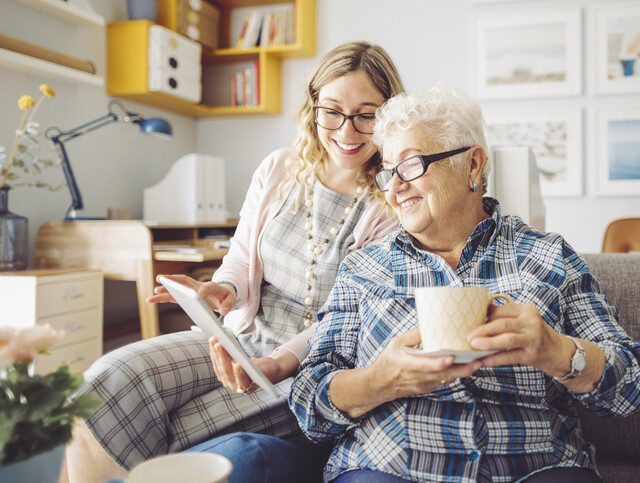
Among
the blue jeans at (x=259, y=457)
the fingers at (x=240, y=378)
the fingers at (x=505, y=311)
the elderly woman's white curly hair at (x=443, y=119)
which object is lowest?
the blue jeans at (x=259, y=457)

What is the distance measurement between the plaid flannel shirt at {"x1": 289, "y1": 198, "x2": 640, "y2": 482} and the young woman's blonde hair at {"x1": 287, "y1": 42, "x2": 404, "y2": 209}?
424mm

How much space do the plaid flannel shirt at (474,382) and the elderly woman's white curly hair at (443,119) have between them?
0.50ft

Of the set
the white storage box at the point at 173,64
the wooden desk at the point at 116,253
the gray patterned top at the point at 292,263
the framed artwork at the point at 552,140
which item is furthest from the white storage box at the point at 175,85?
the gray patterned top at the point at 292,263

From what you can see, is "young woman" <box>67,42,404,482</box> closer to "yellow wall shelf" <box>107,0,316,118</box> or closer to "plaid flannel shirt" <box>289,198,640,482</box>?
"plaid flannel shirt" <box>289,198,640,482</box>

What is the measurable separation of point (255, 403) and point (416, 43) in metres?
3.13

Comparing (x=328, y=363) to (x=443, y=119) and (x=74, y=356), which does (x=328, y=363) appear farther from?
(x=74, y=356)

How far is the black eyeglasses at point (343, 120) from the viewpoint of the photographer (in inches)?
61.9

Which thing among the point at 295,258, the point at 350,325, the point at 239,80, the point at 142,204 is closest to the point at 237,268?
the point at 295,258

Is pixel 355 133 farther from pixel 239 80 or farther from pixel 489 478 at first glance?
pixel 239 80

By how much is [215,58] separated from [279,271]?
2.93m

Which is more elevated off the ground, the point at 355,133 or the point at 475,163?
the point at 355,133

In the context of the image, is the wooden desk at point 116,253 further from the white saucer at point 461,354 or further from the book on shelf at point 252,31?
the white saucer at point 461,354

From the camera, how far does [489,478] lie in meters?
1.03

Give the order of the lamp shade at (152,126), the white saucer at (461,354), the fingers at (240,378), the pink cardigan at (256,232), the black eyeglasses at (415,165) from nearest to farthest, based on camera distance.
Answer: the white saucer at (461,354) < the fingers at (240,378) < the black eyeglasses at (415,165) < the pink cardigan at (256,232) < the lamp shade at (152,126)
